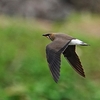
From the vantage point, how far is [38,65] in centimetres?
645

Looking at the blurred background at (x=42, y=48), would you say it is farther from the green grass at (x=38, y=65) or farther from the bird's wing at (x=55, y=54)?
the bird's wing at (x=55, y=54)

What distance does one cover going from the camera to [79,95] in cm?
525

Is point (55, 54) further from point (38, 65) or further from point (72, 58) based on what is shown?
point (38, 65)

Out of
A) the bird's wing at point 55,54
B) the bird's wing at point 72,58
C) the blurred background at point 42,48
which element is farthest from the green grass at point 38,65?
the bird's wing at point 55,54

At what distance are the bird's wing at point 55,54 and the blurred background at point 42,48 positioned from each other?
79.8 inches

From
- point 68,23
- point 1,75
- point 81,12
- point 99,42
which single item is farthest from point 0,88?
point 81,12

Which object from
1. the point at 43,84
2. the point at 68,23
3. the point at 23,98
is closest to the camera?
the point at 23,98

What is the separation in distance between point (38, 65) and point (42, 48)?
134cm

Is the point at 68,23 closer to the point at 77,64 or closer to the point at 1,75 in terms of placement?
the point at 1,75

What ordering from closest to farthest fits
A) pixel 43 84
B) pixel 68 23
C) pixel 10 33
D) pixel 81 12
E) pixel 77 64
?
pixel 77 64 → pixel 43 84 → pixel 10 33 → pixel 68 23 → pixel 81 12

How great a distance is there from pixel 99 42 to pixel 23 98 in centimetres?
368

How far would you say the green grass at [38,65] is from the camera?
5.15 metres

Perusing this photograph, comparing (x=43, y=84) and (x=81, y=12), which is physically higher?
(x=81, y=12)

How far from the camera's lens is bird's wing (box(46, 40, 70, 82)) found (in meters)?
2.88
